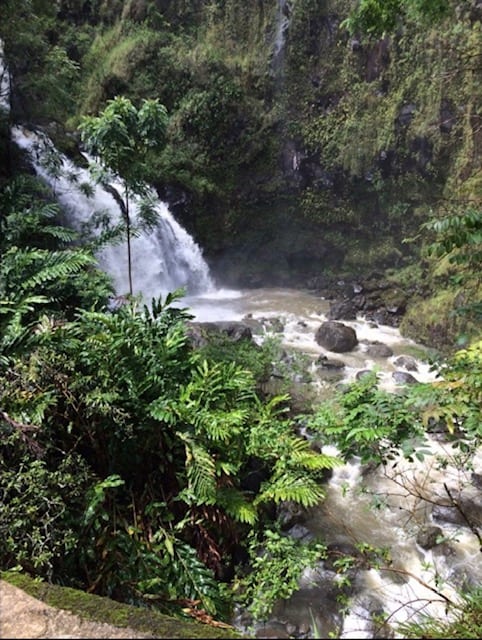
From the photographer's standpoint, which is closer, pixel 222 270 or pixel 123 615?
pixel 123 615

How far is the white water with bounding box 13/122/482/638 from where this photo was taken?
400 centimetres

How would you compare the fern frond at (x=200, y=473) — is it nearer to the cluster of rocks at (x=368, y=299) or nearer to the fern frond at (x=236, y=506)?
the fern frond at (x=236, y=506)

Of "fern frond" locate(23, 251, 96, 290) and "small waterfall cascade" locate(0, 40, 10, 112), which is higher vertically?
"small waterfall cascade" locate(0, 40, 10, 112)

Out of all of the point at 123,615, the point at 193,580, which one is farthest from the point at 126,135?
the point at 123,615

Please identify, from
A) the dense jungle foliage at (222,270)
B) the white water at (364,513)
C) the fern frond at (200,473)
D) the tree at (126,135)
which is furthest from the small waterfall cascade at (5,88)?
the fern frond at (200,473)

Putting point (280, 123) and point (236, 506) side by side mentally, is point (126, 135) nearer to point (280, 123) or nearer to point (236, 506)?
point (236, 506)

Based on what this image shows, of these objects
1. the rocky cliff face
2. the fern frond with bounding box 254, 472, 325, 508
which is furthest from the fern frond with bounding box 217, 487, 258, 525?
the rocky cliff face

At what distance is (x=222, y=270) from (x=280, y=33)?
28.7 ft

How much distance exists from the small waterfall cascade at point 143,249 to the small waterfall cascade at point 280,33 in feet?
22.0

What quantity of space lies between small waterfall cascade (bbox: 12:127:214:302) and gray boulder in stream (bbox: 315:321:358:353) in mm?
3699

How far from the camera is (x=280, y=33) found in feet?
51.3

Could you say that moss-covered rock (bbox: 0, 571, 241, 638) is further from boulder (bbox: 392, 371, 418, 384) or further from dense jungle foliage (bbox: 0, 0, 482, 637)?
boulder (bbox: 392, 371, 418, 384)

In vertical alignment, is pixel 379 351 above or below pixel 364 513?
below

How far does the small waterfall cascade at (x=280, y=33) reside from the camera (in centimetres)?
1552
